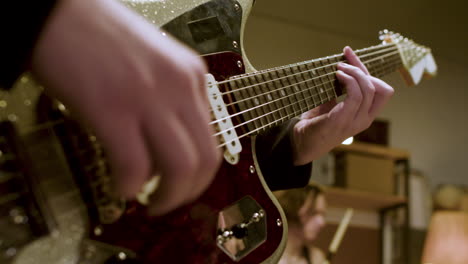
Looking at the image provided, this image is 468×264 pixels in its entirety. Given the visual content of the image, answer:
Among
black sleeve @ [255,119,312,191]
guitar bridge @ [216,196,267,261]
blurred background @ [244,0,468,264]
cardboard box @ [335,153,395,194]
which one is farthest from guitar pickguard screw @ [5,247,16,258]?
cardboard box @ [335,153,395,194]

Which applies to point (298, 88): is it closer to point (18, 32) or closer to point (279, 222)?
point (279, 222)

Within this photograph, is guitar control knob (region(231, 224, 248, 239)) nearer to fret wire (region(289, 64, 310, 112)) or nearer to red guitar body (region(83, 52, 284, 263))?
red guitar body (region(83, 52, 284, 263))

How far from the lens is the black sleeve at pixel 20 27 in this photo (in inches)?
13.1

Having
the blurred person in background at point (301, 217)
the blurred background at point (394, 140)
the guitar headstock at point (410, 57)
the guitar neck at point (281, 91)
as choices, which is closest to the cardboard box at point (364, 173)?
the blurred background at point (394, 140)

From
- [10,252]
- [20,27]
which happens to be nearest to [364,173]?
[10,252]

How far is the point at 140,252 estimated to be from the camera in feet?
1.88

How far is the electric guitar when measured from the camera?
1.52ft

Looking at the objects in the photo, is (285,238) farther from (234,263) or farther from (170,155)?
(170,155)

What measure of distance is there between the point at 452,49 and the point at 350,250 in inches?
64.3

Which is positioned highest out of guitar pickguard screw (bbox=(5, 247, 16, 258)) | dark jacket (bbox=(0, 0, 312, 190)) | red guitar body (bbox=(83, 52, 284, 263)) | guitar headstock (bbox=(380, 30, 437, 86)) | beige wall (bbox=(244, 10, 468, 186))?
→ dark jacket (bbox=(0, 0, 312, 190))

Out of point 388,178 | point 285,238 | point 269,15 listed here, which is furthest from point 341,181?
point 285,238

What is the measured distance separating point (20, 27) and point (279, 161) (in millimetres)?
705

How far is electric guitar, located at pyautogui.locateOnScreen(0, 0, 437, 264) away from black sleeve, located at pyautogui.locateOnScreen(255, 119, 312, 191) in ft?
0.33

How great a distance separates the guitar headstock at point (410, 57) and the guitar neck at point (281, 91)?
44cm
